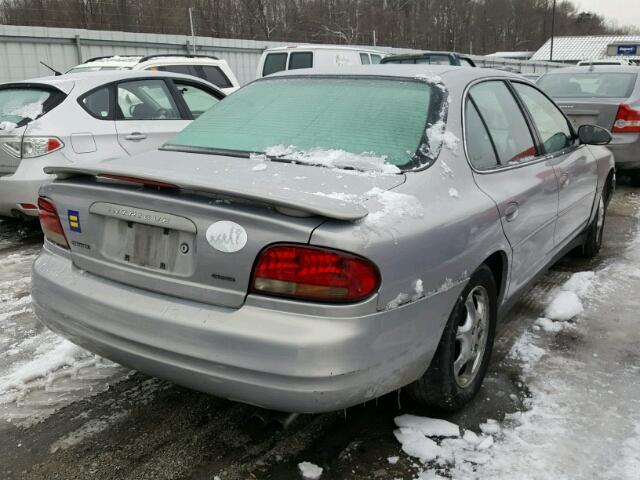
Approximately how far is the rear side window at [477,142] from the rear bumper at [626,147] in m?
5.37

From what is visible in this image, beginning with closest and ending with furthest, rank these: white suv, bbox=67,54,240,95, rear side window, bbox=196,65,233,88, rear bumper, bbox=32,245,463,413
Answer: rear bumper, bbox=32,245,463,413, white suv, bbox=67,54,240,95, rear side window, bbox=196,65,233,88

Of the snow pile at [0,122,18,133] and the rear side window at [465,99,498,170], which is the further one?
the snow pile at [0,122,18,133]

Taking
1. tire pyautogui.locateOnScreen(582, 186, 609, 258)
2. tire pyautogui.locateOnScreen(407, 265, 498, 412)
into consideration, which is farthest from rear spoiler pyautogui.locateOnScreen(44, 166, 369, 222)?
tire pyautogui.locateOnScreen(582, 186, 609, 258)

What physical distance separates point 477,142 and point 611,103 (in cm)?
570

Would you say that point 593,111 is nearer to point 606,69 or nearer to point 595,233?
point 606,69

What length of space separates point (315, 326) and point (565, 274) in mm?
3410

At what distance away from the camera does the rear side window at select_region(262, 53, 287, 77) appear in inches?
534

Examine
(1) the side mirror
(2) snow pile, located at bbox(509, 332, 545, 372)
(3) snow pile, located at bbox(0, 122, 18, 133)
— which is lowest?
(2) snow pile, located at bbox(509, 332, 545, 372)

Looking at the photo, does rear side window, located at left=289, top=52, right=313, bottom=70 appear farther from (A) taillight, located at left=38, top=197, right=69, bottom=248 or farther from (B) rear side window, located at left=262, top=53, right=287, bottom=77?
(A) taillight, located at left=38, top=197, right=69, bottom=248

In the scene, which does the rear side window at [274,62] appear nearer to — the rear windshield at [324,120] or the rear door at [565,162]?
the rear door at [565,162]

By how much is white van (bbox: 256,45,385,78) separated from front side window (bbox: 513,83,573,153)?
9409 mm

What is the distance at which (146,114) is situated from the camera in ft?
20.5

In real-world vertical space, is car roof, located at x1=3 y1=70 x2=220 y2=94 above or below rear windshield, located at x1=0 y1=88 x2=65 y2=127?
above

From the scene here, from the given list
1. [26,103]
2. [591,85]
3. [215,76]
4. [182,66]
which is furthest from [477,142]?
[215,76]
